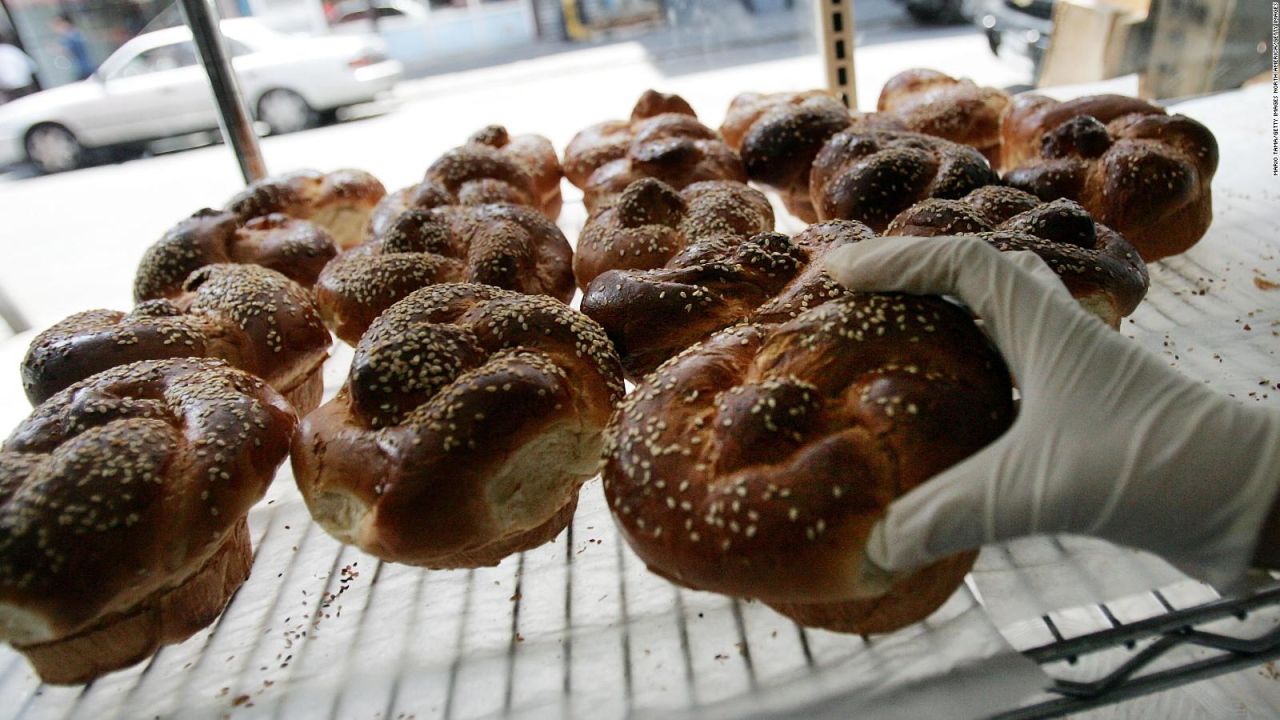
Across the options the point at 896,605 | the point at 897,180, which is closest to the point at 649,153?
the point at 897,180

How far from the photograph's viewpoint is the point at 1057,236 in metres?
1.68

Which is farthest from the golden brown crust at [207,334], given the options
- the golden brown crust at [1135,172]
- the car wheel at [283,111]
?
the car wheel at [283,111]

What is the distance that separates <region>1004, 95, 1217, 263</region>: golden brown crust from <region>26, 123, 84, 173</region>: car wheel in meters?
5.96

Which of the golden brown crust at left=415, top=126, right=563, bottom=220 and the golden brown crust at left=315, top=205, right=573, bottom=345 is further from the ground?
the golden brown crust at left=415, top=126, right=563, bottom=220

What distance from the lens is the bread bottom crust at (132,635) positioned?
1.38 metres

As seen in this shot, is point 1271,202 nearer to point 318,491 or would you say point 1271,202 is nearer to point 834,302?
point 834,302

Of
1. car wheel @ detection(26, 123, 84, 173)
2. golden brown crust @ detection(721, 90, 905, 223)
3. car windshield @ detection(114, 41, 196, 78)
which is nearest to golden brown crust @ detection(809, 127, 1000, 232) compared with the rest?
golden brown crust @ detection(721, 90, 905, 223)

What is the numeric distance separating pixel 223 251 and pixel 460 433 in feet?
4.58

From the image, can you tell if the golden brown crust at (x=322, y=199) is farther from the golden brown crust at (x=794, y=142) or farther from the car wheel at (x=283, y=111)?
the car wheel at (x=283, y=111)

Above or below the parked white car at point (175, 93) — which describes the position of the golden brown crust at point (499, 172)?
below

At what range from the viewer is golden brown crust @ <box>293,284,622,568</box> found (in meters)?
1.37

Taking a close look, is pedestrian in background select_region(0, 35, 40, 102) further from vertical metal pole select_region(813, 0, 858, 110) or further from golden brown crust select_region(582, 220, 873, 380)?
golden brown crust select_region(582, 220, 873, 380)

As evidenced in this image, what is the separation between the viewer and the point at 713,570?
3.77 feet

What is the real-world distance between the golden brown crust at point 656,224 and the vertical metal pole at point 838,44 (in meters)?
1.31
